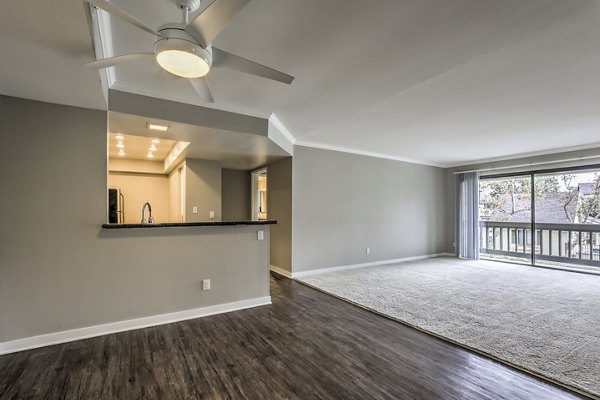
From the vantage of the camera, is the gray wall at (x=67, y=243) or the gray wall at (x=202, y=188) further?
the gray wall at (x=202, y=188)

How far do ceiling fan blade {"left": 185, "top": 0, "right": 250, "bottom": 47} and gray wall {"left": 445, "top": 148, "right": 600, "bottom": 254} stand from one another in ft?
22.9

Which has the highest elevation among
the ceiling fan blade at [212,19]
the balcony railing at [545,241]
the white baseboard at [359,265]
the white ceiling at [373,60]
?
the white ceiling at [373,60]

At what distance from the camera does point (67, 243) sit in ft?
8.83

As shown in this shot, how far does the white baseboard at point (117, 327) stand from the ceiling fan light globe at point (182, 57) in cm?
253

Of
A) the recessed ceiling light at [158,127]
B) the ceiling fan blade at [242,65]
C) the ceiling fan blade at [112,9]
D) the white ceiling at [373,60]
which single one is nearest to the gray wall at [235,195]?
the white ceiling at [373,60]

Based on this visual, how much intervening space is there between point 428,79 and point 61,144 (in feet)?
11.5

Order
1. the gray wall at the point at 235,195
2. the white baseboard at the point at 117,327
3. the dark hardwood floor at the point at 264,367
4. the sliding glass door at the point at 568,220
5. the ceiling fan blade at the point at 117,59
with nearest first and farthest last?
the ceiling fan blade at the point at 117,59 → the dark hardwood floor at the point at 264,367 → the white baseboard at the point at 117,327 → the sliding glass door at the point at 568,220 → the gray wall at the point at 235,195

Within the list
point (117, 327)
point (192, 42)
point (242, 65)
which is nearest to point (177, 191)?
point (117, 327)

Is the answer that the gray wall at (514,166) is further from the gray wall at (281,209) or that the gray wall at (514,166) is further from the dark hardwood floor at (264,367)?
the dark hardwood floor at (264,367)

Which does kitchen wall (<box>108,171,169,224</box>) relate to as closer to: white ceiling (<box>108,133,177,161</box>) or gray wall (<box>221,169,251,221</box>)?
white ceiling (<box>108,133,177,161</box>)

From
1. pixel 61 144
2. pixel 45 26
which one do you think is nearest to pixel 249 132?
pixel 61 144

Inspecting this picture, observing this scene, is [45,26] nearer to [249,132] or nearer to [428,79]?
[249,132]

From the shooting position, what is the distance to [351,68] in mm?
2512

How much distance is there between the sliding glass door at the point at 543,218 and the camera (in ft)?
18.5
